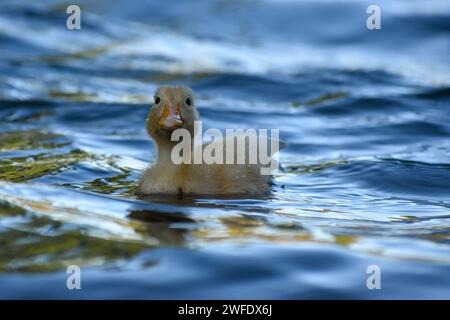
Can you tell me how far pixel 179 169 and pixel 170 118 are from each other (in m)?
0.59

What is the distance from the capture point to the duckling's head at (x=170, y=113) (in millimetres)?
8531

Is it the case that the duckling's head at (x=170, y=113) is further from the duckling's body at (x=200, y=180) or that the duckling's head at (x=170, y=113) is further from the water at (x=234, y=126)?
the water at (x=234, y=126)

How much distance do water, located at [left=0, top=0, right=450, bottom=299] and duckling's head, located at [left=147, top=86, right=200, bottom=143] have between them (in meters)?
0.66

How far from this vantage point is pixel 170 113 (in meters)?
8.54

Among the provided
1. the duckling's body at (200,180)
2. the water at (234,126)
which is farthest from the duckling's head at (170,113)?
the water at (234,126)

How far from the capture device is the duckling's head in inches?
336

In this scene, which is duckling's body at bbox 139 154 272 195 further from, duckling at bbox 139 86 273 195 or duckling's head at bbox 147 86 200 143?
duckling's head at bbox 147 86 200 143

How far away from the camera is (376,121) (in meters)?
13.3

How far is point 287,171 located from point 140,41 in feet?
29.3

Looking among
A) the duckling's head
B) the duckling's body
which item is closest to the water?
the duckling's body

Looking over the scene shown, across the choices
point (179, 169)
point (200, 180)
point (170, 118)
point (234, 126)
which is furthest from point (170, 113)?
point (234, 126)

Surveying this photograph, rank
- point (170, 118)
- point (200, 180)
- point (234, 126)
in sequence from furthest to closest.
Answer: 1. point (234, 126)
2. point (200, 180)
3. point (170, 118)

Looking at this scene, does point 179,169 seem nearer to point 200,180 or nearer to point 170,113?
point 200,180
